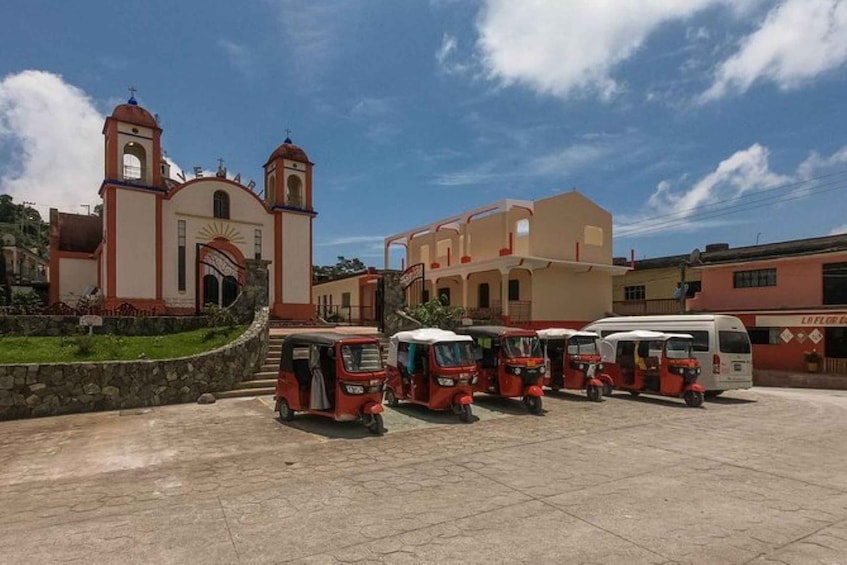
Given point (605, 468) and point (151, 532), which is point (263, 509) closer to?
point (151, 532)

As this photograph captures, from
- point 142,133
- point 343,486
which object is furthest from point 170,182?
point 343,486

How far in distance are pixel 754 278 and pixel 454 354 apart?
21.2m

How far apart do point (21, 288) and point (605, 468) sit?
1425 inches

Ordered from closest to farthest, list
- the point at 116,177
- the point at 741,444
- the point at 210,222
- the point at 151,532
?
the point at 151,532, the point at 741,444, the point at 116,177, the point at 210,222

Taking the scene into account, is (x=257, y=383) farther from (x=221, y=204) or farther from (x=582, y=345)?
(x=221, y=204)

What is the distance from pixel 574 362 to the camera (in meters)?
14.4

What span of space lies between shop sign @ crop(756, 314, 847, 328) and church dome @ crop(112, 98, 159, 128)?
28010mm

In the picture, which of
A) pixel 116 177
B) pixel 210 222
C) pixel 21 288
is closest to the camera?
pixel 116 177

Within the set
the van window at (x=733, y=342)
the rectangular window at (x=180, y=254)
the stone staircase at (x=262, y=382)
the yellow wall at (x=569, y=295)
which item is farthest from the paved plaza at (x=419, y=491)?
the yellow wall at (x=569, y=295)

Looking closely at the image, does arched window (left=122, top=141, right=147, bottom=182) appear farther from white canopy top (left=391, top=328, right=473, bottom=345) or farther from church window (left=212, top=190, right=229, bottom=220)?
white canopy top (left=391, top=328, right=473, bottom=345)

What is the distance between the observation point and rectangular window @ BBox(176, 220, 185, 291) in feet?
74.4

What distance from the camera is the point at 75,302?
2459 centimetres

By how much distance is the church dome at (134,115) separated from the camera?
72.6 ft

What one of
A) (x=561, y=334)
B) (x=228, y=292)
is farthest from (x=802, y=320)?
(x=228, y=292)
